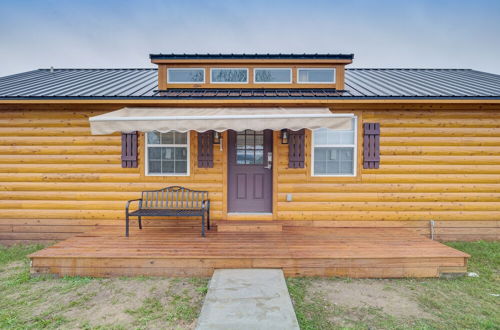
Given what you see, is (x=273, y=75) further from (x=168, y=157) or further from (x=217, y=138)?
(x=168, y=157)

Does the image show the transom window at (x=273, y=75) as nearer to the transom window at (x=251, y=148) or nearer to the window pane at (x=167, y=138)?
the transom window at (x=251, y=148)

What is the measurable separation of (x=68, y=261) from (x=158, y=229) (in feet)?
5.95

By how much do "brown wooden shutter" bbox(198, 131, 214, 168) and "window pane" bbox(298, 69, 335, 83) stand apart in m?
2.78

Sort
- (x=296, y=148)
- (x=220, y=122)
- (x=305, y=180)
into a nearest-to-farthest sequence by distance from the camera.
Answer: (x=220, y=122) → (x=296, y=148) → (x=305, y=180)

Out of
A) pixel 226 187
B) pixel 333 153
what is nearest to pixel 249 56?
pixel 333 153

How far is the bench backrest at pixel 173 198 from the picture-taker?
235 inches

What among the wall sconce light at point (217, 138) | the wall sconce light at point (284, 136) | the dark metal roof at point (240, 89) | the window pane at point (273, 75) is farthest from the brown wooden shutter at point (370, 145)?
the wall sconce light at point (217, 138)

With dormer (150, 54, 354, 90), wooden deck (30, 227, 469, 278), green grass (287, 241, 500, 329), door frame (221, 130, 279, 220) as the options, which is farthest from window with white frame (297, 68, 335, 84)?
green grass (287, 241, 500, 329)

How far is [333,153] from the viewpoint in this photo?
6.09 meters

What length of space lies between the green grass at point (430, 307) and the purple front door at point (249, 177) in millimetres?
2233

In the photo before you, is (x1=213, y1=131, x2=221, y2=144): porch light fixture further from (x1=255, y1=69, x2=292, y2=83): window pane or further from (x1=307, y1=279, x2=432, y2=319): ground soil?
(x1=307, y1=279, x2=432, y2=319): ground soil

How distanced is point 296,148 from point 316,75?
2.15 metres

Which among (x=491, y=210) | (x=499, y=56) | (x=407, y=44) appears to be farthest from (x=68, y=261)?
(x=499, y=56)

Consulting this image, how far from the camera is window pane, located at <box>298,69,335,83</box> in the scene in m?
6.61
